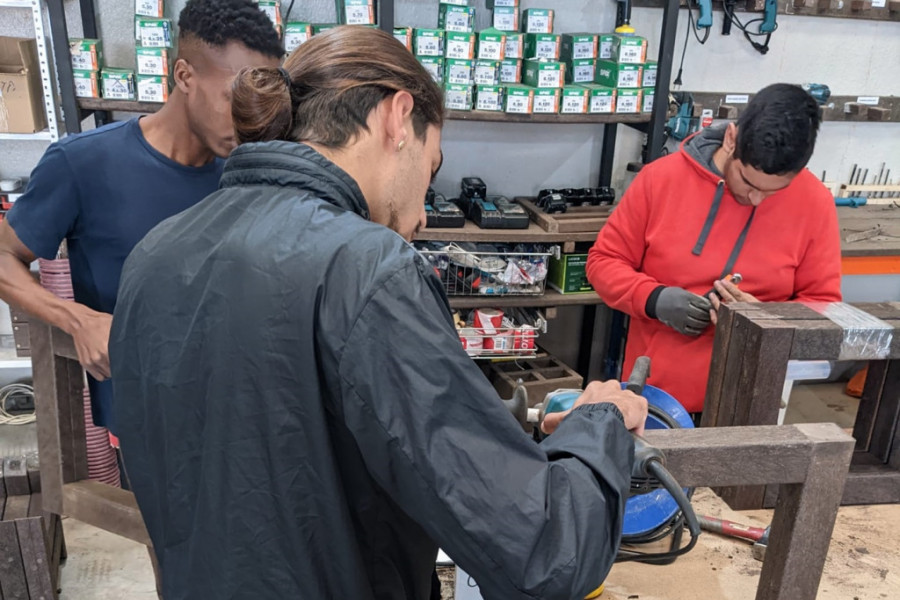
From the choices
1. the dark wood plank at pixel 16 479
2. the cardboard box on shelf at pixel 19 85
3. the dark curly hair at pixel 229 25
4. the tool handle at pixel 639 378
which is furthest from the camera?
the cardboard box on shelf at pixel 19 85

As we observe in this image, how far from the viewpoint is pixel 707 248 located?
1987 mm

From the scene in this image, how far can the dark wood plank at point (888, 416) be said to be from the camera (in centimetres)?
141

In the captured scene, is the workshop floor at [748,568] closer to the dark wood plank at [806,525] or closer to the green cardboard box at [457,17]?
the dark wood plank at [806,525]

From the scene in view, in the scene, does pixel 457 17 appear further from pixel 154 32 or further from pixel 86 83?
pixel 86 83

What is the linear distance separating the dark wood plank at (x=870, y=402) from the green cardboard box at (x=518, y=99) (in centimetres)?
173

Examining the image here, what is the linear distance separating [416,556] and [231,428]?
0.26 metres

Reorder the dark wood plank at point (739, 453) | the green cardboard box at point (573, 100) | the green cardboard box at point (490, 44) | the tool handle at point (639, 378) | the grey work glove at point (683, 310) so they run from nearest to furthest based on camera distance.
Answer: the dark wood plank at point (739, 453) < the tool handle at point (639, 378) < the grey work glove at point (683, 310) < the green cardboard box at point (490, 44) < the green cardboard box at point (573, 100)

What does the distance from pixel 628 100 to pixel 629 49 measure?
20 cm

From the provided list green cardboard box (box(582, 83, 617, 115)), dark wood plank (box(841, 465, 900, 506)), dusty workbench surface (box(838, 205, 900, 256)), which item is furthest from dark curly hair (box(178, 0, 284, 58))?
dusty workbench surface (box(838, 205, 900, 256))

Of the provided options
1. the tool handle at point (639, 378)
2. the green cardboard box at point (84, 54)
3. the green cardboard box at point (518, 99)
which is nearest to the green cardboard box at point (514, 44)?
the green cardboard box at point (518, 99)

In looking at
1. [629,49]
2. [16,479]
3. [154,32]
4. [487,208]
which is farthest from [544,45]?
[16,479]

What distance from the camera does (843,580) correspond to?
1.30 metres

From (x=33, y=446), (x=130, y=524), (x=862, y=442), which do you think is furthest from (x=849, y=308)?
(x=33, y=446)

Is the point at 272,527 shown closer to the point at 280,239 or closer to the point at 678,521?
the point at 280,239
